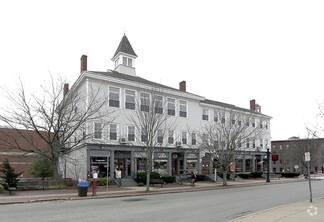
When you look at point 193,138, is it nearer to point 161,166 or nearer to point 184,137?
point 184,137

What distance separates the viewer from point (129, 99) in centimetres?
3008

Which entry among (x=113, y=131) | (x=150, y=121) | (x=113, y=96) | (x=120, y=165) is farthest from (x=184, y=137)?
(x=150, y=121)

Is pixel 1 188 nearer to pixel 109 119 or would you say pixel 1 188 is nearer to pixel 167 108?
pixel 109 119

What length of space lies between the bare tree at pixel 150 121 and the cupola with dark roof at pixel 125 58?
6241mm

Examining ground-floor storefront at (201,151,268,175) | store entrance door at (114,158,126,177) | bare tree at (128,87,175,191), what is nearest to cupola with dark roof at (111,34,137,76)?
bare tree at (128,87,175,191)

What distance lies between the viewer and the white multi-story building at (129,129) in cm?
2725

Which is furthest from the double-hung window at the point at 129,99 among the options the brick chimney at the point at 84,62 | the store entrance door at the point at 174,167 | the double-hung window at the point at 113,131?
the store entrance door at the point at 174,167

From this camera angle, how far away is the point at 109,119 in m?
28.3

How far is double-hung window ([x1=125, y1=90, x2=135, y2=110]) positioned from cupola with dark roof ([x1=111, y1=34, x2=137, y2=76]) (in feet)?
18.9

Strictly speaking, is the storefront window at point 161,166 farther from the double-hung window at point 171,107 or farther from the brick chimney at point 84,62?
the brick chimney at point 84,62

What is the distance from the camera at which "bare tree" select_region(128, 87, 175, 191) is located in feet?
78.0

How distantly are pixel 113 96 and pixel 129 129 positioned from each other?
12.8ft

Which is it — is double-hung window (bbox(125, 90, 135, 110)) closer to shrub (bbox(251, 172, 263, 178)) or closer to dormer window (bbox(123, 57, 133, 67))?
dormer window (bbox(123, 57, 133, 67))

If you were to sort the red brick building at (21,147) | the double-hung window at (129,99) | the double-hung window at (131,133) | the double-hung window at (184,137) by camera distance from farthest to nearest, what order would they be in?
the double-hung window at (184,137), the double-hung window at (129,99), the double-hung window at (131,133), the red brick building at (21,147)
